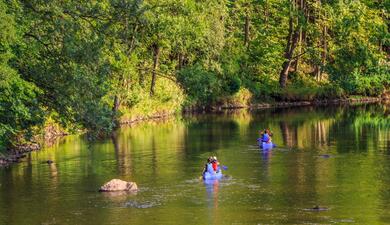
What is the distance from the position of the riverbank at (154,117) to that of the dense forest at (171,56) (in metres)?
0.63

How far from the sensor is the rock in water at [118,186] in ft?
141

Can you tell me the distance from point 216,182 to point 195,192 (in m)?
2.82

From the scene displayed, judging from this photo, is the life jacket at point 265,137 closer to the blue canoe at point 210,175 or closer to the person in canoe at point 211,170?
the person in canoe at point 211,170

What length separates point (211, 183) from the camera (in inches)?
1796

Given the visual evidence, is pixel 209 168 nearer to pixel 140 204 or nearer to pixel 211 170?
pixel 211 170

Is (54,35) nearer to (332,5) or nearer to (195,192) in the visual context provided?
(195,192)

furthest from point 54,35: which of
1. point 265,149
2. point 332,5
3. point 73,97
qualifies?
point 332,5

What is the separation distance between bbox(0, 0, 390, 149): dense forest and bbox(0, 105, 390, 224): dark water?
3.19 meters

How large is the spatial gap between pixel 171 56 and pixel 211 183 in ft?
174

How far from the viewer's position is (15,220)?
37.0 m

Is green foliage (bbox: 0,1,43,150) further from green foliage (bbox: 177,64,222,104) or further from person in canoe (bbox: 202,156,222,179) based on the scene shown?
→ green foliage (bbox: 177,64,222,104)

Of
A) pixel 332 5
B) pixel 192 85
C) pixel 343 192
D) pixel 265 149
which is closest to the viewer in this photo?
pixel 343 192

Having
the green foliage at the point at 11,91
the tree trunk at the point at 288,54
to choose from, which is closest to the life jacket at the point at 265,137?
the green foliage at the point at 11,91

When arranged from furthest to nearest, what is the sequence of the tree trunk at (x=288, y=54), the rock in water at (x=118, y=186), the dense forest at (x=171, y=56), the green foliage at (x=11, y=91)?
the tree trunk at (x=288, y=54) < the rock in water at (x=118, y=186) < the dense forest at (x=171, y=56) < the green foliage at (x=11, y=91)
